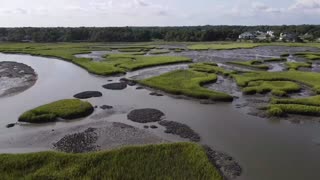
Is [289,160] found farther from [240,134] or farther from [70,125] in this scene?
[70,125]

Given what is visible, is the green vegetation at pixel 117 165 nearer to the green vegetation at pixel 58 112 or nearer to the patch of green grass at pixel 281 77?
the green vegetation at pixel 58 112

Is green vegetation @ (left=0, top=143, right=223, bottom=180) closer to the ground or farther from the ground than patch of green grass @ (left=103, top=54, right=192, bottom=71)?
farther from the ground

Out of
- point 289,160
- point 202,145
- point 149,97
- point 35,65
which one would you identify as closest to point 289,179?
point 289,160

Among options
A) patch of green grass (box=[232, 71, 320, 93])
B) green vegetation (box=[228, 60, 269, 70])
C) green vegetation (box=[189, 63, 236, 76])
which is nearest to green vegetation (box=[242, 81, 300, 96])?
patch of green grass (box=[232, 71, 320, 93])

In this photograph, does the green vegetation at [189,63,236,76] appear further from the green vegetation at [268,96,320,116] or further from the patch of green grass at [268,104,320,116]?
the patch of green grass at [268,104,320,116]

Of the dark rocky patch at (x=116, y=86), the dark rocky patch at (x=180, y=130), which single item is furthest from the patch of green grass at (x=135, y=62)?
the dark rocky patch at (x=180, y=130)
